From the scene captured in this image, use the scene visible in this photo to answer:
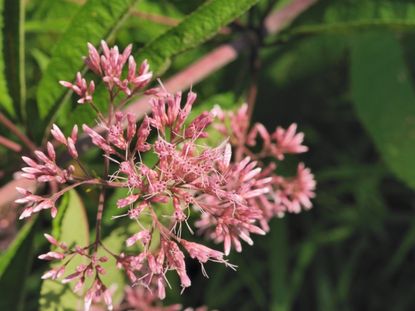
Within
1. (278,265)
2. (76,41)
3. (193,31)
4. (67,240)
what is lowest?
(278,265)

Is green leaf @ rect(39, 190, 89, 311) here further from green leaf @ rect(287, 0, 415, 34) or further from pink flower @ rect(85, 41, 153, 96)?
green leaf @ rect(287, 0, 415, 34)

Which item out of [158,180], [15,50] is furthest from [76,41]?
[158,180]

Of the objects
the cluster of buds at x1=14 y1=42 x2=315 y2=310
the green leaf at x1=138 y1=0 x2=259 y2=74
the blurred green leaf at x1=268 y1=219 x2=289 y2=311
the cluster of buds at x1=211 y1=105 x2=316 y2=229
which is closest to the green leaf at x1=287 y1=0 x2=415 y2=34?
the cluster of buds at x1=211 y1=105 x2=316 y2=229

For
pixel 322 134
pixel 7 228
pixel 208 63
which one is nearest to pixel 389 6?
pixel 208 63

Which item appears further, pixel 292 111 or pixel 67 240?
pixel 292 111

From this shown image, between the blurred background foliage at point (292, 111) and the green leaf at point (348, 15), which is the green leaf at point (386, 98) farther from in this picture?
the green leaf at point (348, 15)

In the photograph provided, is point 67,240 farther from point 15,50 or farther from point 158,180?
point 15,50

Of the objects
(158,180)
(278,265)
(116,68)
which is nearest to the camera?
(158,180)
